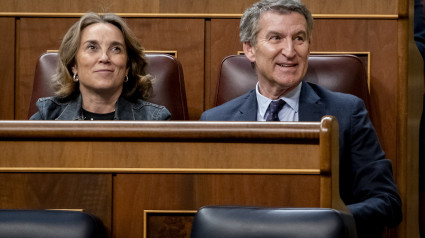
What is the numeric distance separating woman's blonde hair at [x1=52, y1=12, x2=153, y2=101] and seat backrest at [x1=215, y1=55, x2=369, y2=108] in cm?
9

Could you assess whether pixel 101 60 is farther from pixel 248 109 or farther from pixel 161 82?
pixel 248 109

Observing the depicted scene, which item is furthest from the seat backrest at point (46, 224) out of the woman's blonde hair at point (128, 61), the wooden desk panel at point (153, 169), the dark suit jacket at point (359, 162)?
the woman's blonde hair at point (128, 61)

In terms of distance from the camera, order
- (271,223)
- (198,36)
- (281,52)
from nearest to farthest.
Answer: (271,223), (281,52), (198,36)

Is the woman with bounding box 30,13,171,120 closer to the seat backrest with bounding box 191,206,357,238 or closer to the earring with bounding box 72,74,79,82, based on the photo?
the earring with bounding box 72,74,79,82

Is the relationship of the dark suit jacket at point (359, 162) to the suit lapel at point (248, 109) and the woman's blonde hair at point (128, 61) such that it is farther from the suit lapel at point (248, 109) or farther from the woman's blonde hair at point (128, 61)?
the woman's blonde hair at point (128, 61)

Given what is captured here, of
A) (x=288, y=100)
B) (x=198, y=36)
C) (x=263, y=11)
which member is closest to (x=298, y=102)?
(x=288, y=100)

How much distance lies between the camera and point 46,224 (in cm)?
51

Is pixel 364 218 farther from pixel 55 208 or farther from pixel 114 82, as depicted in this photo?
pixel 114 82

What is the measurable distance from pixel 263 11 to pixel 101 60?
20cm

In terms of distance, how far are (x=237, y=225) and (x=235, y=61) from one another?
39 centimetres

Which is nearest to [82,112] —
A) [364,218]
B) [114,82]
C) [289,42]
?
[114,82]

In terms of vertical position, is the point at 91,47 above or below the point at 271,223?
above

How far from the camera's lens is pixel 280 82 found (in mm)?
765

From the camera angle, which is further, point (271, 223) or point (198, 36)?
point (198, 36)
